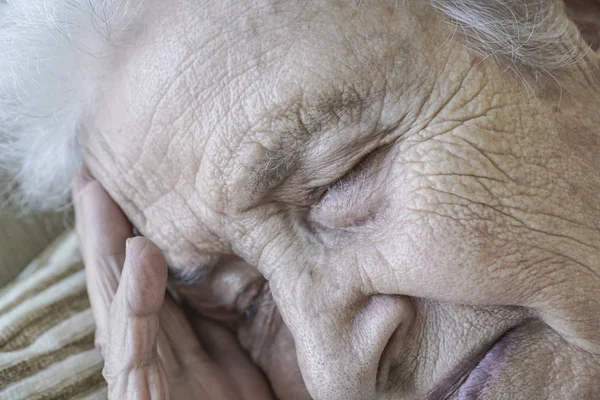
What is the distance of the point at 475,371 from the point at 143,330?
1.64ft

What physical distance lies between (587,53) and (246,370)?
0.76 m

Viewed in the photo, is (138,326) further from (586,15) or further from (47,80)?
(586,15)

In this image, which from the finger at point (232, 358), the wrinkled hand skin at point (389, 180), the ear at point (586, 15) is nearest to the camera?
the wrinkled hand skin at point (389, 180)

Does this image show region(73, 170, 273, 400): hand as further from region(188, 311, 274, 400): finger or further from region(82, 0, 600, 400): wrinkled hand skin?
region(82, 0, 600, 400): wrinkled hand skin

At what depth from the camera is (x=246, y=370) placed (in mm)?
1127

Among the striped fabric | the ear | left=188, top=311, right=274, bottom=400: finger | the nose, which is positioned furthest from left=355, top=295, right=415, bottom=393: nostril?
the striped fabric

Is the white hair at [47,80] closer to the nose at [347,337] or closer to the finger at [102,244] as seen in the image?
the finger at [102,244]

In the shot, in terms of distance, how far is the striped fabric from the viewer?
3.71 ft

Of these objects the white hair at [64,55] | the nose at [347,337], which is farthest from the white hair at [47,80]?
the nose at [347,337]

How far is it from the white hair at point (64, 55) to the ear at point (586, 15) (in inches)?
3.8

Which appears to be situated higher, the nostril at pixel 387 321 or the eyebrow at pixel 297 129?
the eyebrow at pixel 297 129

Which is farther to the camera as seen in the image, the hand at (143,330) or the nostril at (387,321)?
the hand at (143,330)

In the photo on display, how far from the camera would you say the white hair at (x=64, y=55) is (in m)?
0.82

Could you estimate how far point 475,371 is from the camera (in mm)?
855
